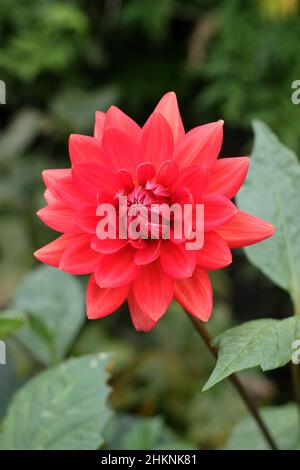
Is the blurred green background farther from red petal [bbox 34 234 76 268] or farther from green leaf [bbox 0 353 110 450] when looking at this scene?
red petal [bbox 34 234 76 268]

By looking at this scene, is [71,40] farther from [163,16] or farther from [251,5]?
[251,5]

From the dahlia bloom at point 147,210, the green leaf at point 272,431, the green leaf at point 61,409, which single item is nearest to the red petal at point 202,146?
the dahlia bloom at point 147,210

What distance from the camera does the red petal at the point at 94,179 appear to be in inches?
22.9

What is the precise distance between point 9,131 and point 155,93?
372mm

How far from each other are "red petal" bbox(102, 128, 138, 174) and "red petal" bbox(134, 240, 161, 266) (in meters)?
0.07

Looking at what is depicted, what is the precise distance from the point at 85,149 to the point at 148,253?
0.35ft

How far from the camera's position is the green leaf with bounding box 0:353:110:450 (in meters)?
0.77

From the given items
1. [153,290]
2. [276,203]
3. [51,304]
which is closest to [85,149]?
[153,290]

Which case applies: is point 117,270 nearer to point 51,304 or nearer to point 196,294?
point 196,294

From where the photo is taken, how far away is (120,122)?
614mm

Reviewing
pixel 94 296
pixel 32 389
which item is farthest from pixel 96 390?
pixel 94 296

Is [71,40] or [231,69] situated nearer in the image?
[231,69]

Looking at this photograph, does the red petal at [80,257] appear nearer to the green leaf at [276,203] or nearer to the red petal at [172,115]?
the red petal at [172,115]
